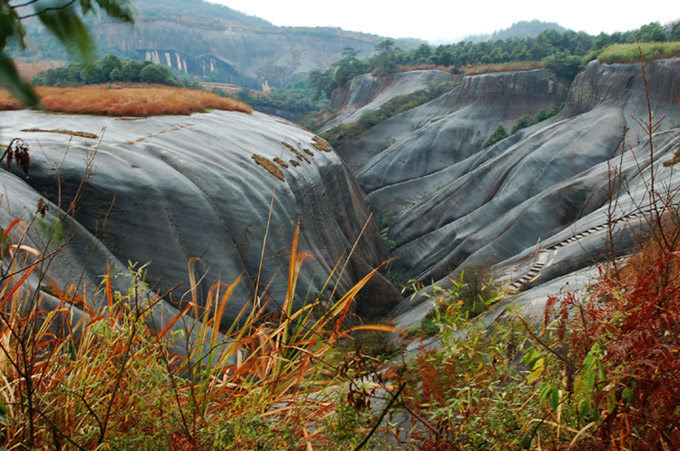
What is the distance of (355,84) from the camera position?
170 feet

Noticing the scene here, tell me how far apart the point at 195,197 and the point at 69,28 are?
9.68 m

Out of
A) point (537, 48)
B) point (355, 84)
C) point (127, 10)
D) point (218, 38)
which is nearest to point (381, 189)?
point (537, 48)

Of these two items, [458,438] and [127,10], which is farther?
[458,438]

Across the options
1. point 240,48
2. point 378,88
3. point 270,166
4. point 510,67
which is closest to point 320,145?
point 270,166

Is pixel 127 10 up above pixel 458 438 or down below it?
above

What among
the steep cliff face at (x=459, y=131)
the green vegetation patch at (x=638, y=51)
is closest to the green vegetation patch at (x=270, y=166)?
the steep cliff face at (x=459, y=131)

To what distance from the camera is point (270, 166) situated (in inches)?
546

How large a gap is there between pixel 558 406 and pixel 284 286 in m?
9.43

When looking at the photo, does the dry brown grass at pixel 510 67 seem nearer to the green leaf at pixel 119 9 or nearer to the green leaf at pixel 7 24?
the green leaf at pixel 119 9

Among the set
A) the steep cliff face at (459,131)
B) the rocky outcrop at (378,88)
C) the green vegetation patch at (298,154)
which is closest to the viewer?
the green vegetation patch at (298,154)

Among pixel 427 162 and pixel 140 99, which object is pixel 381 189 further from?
pixel 140 99

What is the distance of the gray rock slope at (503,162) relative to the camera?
60.5 feet

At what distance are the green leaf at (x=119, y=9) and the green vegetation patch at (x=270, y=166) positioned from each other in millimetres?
12329

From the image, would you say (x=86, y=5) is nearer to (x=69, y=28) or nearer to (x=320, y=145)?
(x=69, y=28)
